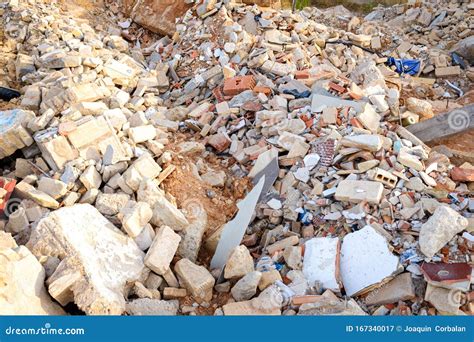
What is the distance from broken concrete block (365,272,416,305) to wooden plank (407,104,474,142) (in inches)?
121

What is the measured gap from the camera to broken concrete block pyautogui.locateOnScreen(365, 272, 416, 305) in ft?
14.2

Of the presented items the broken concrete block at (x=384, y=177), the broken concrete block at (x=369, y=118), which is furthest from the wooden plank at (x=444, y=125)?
the broken concrete block at (x=384, y=177)

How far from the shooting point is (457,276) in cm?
427

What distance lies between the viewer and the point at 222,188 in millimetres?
6051

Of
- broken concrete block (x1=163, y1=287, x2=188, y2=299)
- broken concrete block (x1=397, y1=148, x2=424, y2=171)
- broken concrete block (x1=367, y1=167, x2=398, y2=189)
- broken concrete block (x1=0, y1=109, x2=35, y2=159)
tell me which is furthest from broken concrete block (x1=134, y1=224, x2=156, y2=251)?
broken concrete block (x1=397, y1=148, x2=424, y2=171)

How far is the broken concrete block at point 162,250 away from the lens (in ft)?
14.9

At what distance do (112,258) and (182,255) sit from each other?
0.80 m

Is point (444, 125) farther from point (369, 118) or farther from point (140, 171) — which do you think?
point (140, 171)

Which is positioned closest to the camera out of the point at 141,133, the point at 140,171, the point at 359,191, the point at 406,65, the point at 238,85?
the point at 359,191

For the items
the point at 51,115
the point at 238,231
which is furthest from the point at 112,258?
the point at 51,115

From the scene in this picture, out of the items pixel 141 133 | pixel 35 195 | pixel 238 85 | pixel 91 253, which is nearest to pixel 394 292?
pixel 91 253

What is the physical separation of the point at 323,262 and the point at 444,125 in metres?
3.41

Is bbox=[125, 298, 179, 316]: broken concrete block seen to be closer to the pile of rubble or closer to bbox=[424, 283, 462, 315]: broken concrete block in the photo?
the pile of rubble

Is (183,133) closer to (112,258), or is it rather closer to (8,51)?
(112,258)
